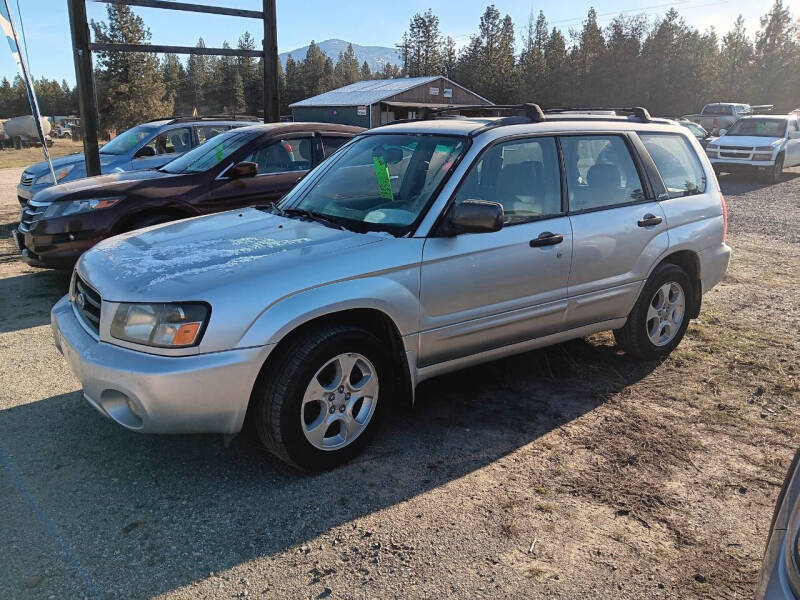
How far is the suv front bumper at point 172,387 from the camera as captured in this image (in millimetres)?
2887

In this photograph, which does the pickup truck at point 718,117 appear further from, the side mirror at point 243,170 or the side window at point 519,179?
the side window at point 519,179

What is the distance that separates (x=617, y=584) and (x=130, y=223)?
5.62 metres

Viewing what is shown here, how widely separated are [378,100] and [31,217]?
129 feet

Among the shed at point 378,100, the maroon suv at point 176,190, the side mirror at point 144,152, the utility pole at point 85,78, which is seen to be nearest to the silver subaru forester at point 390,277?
the maroon suv at point 176,190

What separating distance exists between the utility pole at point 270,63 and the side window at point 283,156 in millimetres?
2494

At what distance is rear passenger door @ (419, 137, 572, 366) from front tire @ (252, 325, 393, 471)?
385 mm

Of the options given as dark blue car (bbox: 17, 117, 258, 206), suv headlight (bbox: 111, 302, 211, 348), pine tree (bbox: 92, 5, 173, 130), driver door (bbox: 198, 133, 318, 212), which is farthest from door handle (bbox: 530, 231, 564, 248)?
pine tree (bbox: 92, 5, 173, 130)

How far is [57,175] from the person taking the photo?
990 cm

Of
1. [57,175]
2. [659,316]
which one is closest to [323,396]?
[659,316]

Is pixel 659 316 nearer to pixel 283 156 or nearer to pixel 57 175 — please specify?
pixel 283 156

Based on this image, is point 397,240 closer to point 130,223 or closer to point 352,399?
point 352,399

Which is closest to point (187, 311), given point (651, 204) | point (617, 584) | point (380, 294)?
point (380, 294)

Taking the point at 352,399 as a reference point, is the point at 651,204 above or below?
above

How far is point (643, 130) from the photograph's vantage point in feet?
15.6
